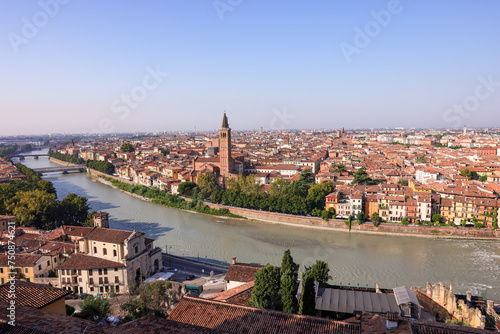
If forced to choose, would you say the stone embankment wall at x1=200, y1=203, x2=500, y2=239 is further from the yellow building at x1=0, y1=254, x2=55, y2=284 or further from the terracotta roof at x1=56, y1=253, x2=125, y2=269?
the yellow building at x1=0, y1=254, x2=55, y2=284

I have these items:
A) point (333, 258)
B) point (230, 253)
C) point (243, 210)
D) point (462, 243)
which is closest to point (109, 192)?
point (243, 210)

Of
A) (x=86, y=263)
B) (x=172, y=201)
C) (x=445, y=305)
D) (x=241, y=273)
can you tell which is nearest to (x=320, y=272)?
(x=241, y=273)

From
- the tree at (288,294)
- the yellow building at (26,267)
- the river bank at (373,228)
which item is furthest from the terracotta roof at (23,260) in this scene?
the river bank at (373,228)

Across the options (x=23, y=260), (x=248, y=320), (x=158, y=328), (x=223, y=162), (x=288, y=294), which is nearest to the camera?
(x=158, y=328)

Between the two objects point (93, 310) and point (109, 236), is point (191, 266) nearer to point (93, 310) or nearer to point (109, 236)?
point (109, 236)

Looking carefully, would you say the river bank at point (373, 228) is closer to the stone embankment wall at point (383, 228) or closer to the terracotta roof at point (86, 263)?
the stone embankment wall at point (383, 228)

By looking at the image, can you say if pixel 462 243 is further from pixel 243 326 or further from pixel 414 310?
pixel 243 326
